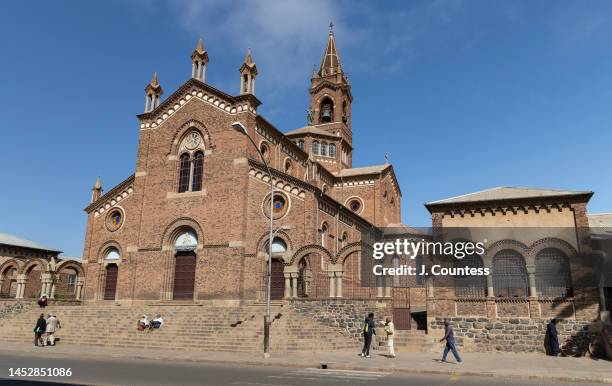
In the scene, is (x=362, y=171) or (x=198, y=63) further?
(x=362, y=171)

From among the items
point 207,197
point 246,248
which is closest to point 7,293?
point 207,197

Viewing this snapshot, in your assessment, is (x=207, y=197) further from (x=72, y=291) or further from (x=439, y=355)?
(x=72, y=291)

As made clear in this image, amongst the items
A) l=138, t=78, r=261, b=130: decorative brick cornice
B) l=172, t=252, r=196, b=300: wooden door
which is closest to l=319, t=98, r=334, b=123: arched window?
l=138, t=78, r=261, b=130: decorative brick cornice

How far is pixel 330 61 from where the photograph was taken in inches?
2172

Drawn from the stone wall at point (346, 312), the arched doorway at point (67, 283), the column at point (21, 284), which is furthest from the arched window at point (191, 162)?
the arched doorway at point (67, 283)

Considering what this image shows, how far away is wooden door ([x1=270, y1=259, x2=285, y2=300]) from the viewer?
29462 mm

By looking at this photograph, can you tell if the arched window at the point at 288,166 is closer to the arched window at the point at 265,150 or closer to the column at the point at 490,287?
the arched window at the point at 265,150

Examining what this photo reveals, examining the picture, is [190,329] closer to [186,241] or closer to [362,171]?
[186,241]

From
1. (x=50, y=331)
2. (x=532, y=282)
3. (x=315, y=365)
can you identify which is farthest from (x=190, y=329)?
(x=532, y=282)

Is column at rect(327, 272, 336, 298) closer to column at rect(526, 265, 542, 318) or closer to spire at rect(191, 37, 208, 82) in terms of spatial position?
column at rect(526, 265, 542, 318)

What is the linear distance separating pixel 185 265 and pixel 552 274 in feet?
69.3

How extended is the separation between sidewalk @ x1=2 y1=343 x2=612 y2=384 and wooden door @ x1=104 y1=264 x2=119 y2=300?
10766mm

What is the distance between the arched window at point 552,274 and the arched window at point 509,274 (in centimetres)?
64

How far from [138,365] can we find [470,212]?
16365mm
